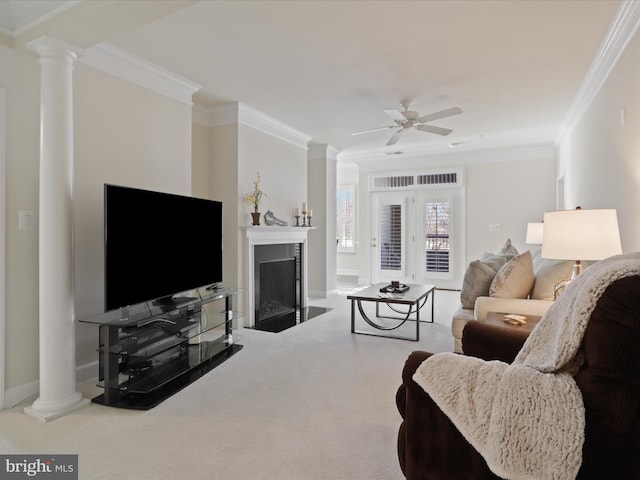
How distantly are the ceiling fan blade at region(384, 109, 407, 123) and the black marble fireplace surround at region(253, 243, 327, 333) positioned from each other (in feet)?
7.31

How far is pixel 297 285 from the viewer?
561 centimetres

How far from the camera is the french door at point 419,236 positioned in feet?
23.6

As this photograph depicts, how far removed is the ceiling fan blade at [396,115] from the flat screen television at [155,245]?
199 cm

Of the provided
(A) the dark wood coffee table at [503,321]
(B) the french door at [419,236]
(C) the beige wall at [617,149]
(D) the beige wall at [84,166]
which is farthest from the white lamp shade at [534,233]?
(D) the beige wall at [84,166]

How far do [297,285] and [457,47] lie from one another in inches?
145

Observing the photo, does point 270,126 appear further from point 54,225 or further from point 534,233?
point 534,233

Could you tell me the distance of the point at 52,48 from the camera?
2.36 m

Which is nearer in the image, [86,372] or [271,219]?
[86,372]

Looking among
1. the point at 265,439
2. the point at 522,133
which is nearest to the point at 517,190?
the point at 522,133

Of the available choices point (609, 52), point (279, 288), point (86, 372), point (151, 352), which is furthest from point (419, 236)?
point (86, 372)

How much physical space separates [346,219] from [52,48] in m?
6.79

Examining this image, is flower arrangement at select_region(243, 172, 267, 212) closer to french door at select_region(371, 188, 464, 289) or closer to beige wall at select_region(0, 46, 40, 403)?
beige wall at select_region(0, 46, 40, 403)

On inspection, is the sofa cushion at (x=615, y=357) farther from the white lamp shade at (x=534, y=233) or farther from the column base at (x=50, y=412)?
the white lamp shade at (x=534, y=233)

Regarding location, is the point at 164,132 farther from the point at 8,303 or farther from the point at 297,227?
the point at 297,227
